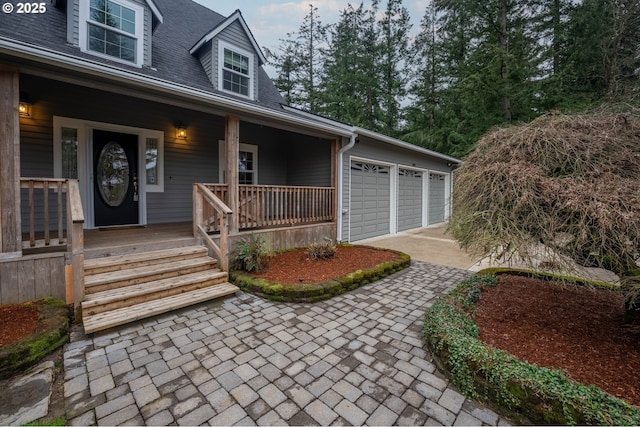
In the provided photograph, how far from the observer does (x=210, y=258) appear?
15.0ft

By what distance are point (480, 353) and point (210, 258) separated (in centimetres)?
386

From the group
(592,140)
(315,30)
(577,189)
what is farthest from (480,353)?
(315,30)

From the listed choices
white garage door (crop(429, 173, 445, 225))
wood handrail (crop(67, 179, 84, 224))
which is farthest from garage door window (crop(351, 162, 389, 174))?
wood handrail (crop(67, 179, 84, 224))

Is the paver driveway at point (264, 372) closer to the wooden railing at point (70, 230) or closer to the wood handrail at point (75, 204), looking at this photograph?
the wooden railing at point (70, 230)

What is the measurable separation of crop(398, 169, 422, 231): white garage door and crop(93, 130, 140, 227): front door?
7.59m

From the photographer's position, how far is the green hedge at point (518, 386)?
1.66 metres

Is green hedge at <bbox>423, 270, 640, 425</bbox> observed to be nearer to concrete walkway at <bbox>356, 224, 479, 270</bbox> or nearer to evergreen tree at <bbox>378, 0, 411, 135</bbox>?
concrete walkway at <bbox>356, 224, 479, 270</bbox>

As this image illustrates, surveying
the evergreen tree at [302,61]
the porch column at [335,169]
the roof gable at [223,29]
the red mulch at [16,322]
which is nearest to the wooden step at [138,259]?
the red mulch at [16,322]

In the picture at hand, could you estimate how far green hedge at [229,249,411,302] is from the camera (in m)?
3.84

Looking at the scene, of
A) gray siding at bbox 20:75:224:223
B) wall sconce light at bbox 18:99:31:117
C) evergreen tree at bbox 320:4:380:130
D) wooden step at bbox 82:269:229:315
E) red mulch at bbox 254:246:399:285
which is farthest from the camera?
evergreen tree at bbox 320:4:380:130

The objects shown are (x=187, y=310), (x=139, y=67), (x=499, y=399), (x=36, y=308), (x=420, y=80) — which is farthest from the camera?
(x=420, y=80)

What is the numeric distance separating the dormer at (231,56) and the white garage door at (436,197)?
7.85 metres

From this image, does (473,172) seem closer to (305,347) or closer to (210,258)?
(305,347)

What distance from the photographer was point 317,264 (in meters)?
5.18
